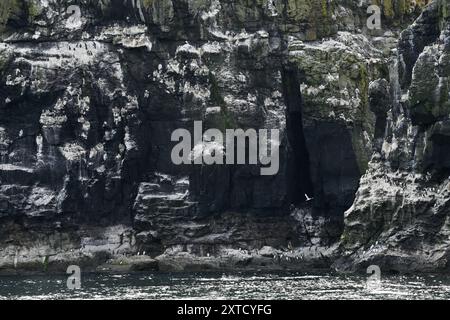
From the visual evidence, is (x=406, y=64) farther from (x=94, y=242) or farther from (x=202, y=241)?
(x=94, y=242)

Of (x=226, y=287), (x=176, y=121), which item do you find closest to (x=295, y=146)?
(x=176, y=121)

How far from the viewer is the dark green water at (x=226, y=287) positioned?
7988 cm

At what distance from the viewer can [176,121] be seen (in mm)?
126188

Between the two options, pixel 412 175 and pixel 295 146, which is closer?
pixel 412 175

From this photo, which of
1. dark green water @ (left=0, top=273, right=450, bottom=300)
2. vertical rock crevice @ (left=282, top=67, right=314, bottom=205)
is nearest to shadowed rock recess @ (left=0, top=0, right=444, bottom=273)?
vertical rock crevice @ (left=282, top=67, right=314, bottom=205)

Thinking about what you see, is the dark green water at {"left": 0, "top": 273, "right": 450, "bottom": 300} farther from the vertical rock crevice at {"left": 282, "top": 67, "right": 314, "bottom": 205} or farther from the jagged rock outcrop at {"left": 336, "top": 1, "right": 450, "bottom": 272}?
the vertical rock crevice at {"left": 282, "top": 67, "right": 314, "bottom": 205}

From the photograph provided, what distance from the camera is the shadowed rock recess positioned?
122562 mm

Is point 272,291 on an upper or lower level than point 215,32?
lower

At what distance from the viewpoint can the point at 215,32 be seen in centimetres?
12612

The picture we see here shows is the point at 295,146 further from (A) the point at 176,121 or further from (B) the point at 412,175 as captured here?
(B) the point at 412,175

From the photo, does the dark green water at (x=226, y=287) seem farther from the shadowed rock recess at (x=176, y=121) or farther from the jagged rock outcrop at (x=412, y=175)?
the shadowed rock recess at (x=176, y=121)

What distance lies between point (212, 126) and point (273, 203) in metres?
10.4

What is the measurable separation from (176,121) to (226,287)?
38.7 m
